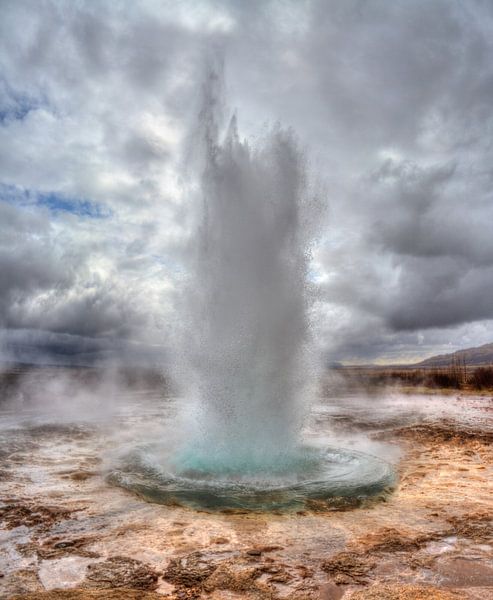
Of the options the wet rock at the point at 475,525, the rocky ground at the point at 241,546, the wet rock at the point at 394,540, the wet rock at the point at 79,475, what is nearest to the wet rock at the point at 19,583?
the rocky ground at the point at 241,546

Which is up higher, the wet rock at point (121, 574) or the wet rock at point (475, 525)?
the wet rock at point (121, 574)

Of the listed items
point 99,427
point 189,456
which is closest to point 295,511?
point 189,456

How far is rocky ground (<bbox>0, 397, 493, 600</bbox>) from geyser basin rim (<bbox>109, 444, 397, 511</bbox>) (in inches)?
12.6

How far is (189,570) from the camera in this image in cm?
363

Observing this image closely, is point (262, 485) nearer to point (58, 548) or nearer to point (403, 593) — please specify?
point (58, 548)

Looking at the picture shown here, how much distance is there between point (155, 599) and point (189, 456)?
199 inches

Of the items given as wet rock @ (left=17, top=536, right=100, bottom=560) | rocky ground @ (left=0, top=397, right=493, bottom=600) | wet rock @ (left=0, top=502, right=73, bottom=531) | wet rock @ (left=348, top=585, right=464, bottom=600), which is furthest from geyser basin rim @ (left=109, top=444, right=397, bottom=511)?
wet rock @ (left=348, top=585, right=464, bottom=600)

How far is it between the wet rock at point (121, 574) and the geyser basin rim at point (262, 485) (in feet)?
5.96

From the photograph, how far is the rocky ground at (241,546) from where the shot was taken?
10.8 ft

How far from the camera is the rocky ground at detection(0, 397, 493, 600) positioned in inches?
130

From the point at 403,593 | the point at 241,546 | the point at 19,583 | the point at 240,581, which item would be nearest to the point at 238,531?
the point at 241,546

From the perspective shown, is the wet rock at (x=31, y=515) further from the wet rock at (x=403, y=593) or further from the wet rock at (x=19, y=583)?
the wet rock at (x=403, y=593)

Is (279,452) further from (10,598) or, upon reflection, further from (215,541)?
(10,598)

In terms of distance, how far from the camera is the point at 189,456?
26.5 ft
